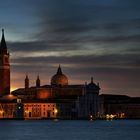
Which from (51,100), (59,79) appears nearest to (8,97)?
(51,100)

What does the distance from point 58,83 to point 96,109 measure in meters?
9.44

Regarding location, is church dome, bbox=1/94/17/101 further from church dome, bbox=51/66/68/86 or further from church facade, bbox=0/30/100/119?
church dome, bbox=51/66/68/86

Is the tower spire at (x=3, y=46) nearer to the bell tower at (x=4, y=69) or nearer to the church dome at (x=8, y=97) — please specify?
the bell tower at (x=4, y=69)

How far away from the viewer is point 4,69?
151500mm

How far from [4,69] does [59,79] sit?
11.1 m

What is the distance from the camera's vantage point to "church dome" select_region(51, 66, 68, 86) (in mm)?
156750

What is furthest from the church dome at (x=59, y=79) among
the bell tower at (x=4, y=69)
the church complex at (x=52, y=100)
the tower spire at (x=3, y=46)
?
the tower spire at (x=3, y=46)

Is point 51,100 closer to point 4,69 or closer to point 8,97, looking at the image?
point 8,97

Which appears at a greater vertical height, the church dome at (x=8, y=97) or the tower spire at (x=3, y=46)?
the tower spire at (x=3, y=46)

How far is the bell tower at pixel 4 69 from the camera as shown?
150875 mm

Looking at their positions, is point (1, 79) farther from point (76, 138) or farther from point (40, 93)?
point (76, 138)

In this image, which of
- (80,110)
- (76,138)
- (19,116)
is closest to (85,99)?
(80,110)

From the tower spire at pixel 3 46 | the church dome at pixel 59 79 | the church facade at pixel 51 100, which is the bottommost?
the church facade at pixel 51 100

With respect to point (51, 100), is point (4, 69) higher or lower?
higher
